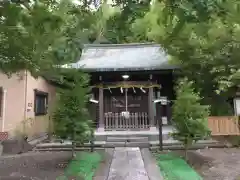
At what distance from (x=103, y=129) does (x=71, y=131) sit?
470cm

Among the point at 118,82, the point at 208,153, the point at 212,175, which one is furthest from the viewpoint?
the point at 118,82

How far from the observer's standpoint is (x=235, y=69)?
30.0 ft

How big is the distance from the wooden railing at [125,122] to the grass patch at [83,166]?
11.4 ft

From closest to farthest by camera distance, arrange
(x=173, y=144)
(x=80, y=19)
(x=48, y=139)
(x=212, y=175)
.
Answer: (x=80, y=19), (x=212, y=175), (x=173, y=144), (x=48, y=139)

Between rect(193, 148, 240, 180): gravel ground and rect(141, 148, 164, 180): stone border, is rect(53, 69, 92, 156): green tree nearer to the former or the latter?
rect(141, 148, 164, 180): stone border

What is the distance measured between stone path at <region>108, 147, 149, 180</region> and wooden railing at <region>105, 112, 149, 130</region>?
10.4ft

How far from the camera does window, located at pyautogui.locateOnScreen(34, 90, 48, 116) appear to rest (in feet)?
37.4

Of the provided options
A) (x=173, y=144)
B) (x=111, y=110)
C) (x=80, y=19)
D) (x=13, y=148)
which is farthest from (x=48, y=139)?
(x=80, y=19)

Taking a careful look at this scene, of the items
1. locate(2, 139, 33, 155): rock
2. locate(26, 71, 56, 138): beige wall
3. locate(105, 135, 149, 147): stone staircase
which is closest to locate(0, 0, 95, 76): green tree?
locate(2, 139, 33, 155): rock

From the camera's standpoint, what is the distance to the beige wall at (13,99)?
9.73 metres

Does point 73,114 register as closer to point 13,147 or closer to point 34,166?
point 34,166

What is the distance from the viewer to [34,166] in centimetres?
710

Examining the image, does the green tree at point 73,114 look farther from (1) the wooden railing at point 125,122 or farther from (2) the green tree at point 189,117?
(1) the wooden railing at point 125,122

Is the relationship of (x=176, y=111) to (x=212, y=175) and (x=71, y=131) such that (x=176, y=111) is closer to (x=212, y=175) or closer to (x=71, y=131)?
(x=212, y=175)
